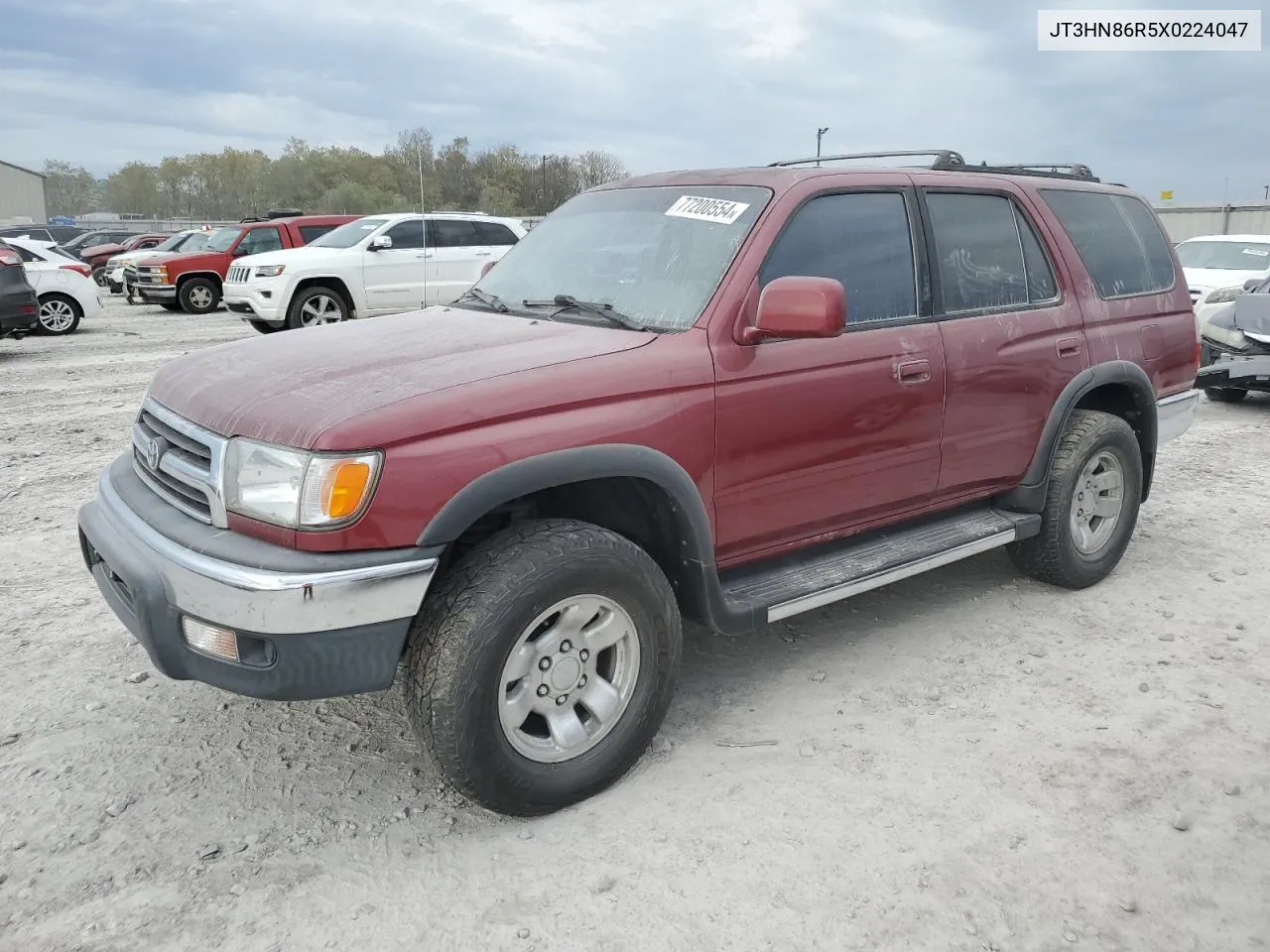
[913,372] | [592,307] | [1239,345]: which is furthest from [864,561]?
[1239,345]

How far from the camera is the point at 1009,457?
4.28 metres

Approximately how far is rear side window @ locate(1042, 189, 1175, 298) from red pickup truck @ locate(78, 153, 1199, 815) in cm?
4

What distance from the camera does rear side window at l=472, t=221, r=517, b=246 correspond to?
14508 mm

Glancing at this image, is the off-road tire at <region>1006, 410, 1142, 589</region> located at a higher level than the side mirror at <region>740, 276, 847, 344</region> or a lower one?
lower

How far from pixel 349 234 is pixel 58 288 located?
15.9 ft

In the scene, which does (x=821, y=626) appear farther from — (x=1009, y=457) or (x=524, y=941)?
(x=524, y=941)

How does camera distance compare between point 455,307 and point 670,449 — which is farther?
point 455,307

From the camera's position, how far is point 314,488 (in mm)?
2561

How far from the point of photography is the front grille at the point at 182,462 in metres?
2.76

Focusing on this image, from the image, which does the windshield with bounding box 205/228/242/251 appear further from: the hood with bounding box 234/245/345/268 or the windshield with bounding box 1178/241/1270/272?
the windshield with bounding box 1178/241/1270/272

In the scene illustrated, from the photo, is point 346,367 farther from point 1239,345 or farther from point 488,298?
point 1239,345

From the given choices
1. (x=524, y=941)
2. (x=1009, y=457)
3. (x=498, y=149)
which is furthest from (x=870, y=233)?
(x=498, y=149)

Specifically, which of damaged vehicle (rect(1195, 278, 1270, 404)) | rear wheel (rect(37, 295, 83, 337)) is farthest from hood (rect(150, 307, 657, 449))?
rear wheel (rect(37, 295, 83, 337))

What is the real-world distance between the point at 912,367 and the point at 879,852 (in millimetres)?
1810
